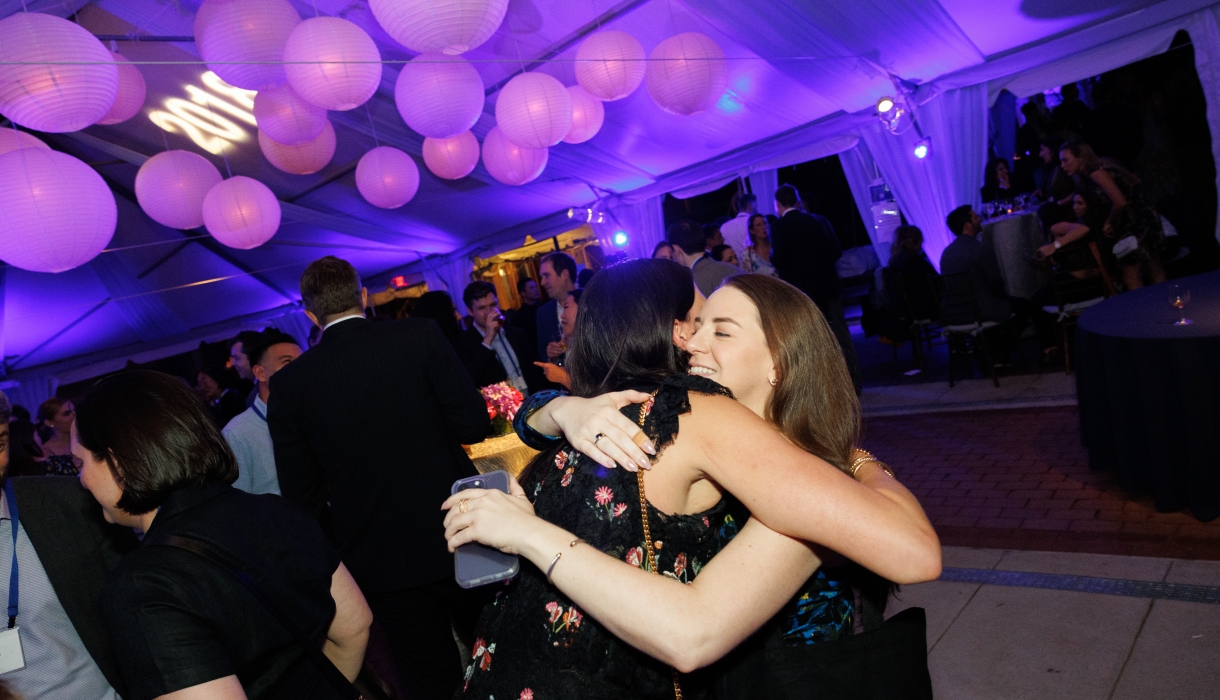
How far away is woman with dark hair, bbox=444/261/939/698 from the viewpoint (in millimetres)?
925

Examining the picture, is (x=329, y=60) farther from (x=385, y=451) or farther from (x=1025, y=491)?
(x=1025, y=491)

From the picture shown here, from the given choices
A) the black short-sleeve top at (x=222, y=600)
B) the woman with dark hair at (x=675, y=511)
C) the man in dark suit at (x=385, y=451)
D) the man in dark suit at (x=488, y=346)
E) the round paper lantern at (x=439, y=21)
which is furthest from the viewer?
the man in dark suit at (x=488, y=346)

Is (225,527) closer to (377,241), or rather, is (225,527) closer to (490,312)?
(490,312)

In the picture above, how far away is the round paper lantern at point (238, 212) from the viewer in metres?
5.60

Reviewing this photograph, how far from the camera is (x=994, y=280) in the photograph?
6449mm

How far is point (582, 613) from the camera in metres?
1.05

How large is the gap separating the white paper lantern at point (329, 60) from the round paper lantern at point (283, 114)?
1.03 meters

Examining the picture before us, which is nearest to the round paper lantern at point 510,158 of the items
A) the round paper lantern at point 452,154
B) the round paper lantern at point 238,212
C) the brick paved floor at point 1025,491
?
the round paper lantern at point 452,154

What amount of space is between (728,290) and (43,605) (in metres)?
1.61

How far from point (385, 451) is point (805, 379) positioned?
157 centimetres

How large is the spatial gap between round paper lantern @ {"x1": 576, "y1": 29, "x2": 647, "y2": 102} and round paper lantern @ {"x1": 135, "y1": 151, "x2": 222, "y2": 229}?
3.13 meters

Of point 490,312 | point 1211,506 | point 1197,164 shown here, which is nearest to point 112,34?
point 490,312

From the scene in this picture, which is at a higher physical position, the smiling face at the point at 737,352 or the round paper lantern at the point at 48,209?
the round paper lantern at the point at 48,209

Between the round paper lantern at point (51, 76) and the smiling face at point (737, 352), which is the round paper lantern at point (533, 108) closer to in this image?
the round paper lantern at point (51, 76)
